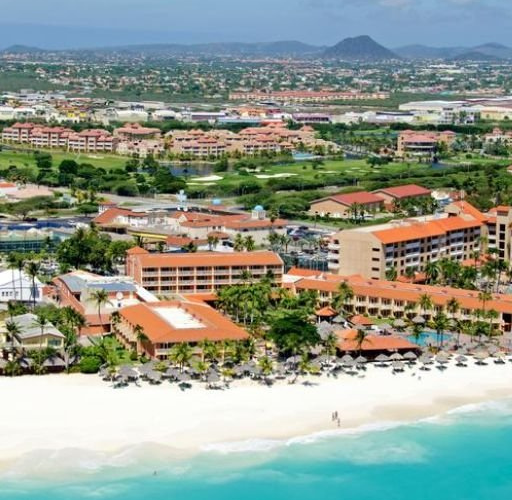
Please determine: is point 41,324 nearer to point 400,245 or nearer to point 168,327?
point 168,327

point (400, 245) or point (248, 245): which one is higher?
point (400, 245)

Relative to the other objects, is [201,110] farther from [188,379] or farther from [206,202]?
[188,379]

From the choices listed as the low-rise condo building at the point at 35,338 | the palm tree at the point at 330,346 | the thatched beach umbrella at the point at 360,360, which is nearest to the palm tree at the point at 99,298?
the low-rise condo building at the point at 35,338

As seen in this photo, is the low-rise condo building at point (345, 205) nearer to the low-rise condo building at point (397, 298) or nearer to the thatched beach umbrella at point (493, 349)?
the low-rise condo building at point (397, 298)

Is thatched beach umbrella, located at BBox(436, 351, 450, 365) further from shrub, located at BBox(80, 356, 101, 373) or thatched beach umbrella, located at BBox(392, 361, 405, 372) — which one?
shrub, located at BBox(80, 356, 101, 373)

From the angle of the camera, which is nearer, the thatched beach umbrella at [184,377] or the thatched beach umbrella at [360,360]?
the thatched beach umbrella at [184,377]

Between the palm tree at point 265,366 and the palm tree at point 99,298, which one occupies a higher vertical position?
the palm tree at point 99,298

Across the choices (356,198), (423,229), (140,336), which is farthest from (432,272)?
(356,198)

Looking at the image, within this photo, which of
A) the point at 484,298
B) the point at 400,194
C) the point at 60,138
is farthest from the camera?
the point at 60,138

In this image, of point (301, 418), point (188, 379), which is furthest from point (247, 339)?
point (301, 418)
